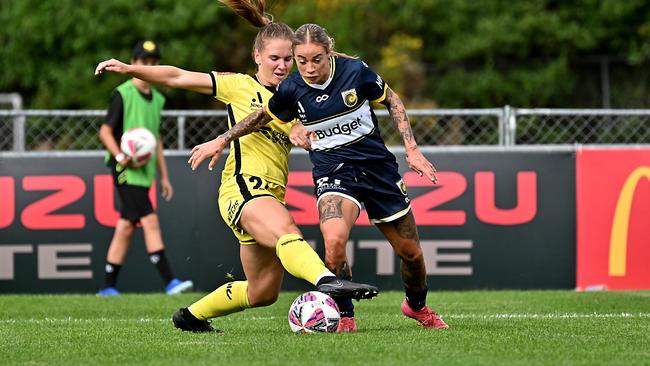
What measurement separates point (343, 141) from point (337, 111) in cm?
20

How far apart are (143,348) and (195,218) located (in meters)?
5.71

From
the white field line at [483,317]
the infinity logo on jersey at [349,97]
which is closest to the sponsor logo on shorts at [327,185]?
the infinity logo on jersey at [349,97]

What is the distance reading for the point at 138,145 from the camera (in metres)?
11.9

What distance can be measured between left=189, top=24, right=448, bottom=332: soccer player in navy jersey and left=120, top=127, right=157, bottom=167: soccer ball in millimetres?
4365

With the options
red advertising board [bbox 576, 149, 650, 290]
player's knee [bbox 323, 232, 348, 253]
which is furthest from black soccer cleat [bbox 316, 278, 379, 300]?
red advertising board [bbox 576, 149, 650, 290]

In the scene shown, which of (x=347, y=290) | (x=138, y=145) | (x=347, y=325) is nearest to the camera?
(x=347, y=290)

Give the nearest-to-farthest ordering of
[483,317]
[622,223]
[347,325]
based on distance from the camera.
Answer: [347,325] < [483,317] < [622,223]

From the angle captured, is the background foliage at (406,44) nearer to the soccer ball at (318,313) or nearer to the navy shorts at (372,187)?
Answer: the navy shorts at (372,187)

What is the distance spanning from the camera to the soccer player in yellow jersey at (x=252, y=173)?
734 centimetres

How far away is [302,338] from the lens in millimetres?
7207

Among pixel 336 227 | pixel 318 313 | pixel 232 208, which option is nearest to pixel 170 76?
pixel 232 208

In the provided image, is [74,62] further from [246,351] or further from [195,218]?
[246,351]

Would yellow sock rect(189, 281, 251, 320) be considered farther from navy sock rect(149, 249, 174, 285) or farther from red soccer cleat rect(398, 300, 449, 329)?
navy sock rect(149, 249, 174, 285)

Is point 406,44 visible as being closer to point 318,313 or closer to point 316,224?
point 316,224
